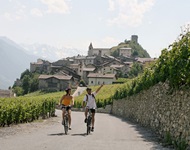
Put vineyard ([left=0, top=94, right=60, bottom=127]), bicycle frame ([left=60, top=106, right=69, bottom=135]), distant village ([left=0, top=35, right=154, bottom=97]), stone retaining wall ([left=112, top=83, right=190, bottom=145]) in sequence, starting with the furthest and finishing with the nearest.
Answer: distant village ([left=0, top=35, right=154, bottom=97])
vineyard ([left=0, top=94, right=60, bottom=127])
bicycle frame ([left=60, top=106, right=69, bottom=135])
stone retaining wall ([left=112, top=83, right=190, bottom=145])

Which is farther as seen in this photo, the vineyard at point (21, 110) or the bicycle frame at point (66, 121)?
the vineyard at point (21, 110)

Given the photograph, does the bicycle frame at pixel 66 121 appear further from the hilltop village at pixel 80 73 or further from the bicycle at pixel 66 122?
the hilltop village at pixel 80 73

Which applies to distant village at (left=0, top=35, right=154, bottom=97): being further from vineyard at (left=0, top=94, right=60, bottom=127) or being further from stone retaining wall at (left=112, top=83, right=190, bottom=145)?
stone retaining wall at (left=112, top=83, right=190, bottom=145)

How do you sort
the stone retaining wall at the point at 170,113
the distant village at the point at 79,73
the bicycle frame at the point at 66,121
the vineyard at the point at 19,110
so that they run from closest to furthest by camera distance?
the stone retaining wall at the point at 170,113, the bicycle frame at the point at 66,121, the vineyard at the point at 19,110, the distant village at the point at 79,73

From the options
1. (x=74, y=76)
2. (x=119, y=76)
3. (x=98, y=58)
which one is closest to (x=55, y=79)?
(x=74, y=76)

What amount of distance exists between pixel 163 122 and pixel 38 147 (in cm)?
612

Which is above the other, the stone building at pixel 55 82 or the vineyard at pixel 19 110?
the stone building at pixel 55 82

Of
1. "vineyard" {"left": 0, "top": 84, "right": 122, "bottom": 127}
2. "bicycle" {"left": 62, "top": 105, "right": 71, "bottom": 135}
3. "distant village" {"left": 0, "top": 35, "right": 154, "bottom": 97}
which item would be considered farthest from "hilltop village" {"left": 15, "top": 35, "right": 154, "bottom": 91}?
"bicycle" {"left": 62, "top": 105, "right": 71, "bottom": 135}

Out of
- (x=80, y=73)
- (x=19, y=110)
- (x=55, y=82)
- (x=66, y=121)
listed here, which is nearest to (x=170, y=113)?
(x=66, y=121)

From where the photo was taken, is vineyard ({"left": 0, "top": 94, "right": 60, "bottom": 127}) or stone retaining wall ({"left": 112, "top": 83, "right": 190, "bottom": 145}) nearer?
stone retaining wall ({"left": 112, "top": 83, "right": 190, "bottom": 145})

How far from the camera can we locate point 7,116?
54.2 feet

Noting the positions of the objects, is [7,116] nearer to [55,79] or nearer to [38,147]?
[38,147]

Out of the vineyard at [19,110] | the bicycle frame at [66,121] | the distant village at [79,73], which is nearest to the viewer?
the bicycle frame at [66,121]

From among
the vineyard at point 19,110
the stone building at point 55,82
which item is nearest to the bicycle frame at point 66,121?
the vineyard at point 19,110
